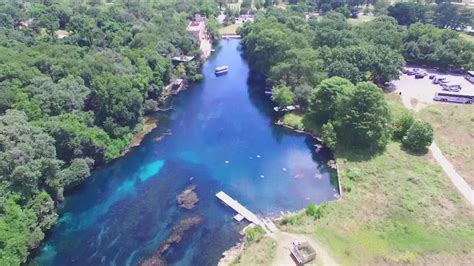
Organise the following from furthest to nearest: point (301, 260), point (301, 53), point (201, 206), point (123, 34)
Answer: point (123, 34)
point (301, 53)
point (201, 206)
point (301, 260)

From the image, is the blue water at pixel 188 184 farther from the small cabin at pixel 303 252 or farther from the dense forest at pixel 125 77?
the small cabin at pixel 303 252

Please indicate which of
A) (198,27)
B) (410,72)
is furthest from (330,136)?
(198,27)

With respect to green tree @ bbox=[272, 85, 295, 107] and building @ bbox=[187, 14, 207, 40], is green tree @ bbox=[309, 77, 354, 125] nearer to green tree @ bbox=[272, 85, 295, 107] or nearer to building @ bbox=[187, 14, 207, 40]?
green tree @ bbox=[272, 85, 295, 107]

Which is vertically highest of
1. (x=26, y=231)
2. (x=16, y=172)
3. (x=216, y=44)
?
(x=16, y=172)

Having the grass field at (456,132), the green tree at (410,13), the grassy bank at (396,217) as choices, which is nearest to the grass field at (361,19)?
the green tree at (410,13)

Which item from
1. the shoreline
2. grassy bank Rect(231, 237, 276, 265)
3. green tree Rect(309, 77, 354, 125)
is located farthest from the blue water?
green tree Rect(309, 77, 354, 125)

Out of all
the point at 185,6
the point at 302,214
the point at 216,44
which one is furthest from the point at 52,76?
the point at 185,6

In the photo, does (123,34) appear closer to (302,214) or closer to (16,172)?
(16,172)
